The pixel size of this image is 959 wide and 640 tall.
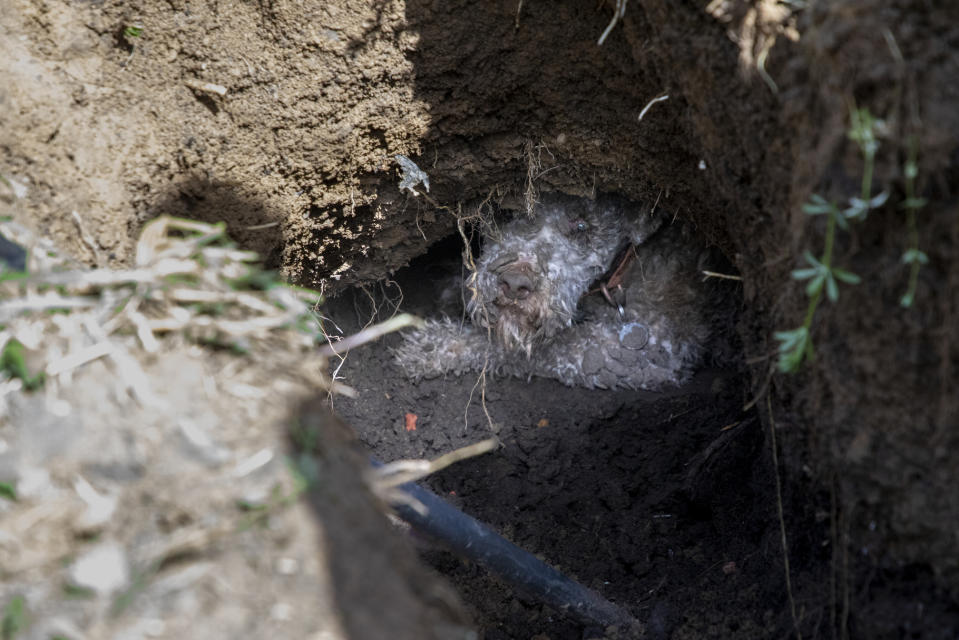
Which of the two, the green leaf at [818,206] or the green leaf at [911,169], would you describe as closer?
the green leaf at [911,169]

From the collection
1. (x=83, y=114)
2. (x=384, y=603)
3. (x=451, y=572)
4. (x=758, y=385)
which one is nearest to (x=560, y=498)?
(x=451, y=572)

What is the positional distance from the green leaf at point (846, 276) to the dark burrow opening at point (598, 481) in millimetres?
864

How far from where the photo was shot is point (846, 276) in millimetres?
1226

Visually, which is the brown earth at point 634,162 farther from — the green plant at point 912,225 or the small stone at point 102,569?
the small stone at point 102,569

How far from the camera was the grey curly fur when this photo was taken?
8.75ft

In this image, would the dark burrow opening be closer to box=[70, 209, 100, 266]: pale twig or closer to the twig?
the twig

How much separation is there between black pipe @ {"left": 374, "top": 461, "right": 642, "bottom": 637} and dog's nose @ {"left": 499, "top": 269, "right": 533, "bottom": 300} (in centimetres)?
100

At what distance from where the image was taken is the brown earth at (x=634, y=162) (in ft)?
Result: 3.96

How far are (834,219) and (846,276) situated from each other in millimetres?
104

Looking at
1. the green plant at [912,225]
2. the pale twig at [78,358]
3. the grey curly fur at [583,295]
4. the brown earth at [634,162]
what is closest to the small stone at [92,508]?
the pale twig at [78,358]

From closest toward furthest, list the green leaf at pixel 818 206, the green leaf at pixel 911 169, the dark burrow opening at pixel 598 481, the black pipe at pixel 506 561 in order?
the green leaf at pixel 911 169, the green leaf at pixel 818 206, the black pipe at pixel 506 561, the dark burrow opening at pixel 598 481

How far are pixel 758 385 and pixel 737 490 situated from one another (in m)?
0.59

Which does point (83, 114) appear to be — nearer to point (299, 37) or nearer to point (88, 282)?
point (299, 37)

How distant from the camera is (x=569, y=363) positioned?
2.78 meters
